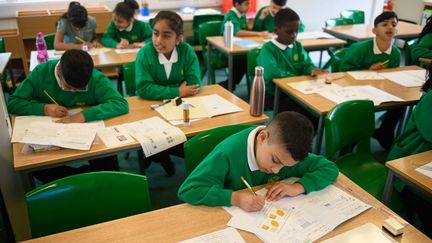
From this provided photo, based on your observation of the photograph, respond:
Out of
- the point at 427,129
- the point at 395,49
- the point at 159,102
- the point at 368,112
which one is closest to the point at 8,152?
the point at 159,102

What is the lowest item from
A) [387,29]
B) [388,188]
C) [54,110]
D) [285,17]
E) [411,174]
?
[388,188]

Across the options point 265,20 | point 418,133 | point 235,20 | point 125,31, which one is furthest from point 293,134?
point 265,20

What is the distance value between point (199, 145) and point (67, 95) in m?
1.08

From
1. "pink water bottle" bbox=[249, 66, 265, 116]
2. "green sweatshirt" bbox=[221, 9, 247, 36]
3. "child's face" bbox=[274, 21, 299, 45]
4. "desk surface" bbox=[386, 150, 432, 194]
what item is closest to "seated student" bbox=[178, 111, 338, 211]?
"desk surface" bbox=[386, 150, 432, 194]

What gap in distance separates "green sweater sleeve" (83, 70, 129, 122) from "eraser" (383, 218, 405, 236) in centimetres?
154

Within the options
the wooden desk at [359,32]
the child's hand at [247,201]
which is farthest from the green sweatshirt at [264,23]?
the child's hand at [247,201]

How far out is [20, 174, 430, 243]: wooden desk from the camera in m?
1.17

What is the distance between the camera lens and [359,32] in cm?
457

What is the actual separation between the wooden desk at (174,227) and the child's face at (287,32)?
1923mm

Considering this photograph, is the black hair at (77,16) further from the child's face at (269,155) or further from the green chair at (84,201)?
the child's face at (269,155)

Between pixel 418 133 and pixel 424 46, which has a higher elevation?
pixel 424 46

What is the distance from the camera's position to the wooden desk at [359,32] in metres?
4.39

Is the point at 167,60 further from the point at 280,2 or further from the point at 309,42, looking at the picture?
the point at 280,2

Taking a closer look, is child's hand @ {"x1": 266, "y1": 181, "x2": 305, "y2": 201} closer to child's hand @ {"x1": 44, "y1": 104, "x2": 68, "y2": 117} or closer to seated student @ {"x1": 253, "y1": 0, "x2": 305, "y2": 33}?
child's hand @ {"x1": 44, "y1": 104, "x2": 68, "y2": 117}
